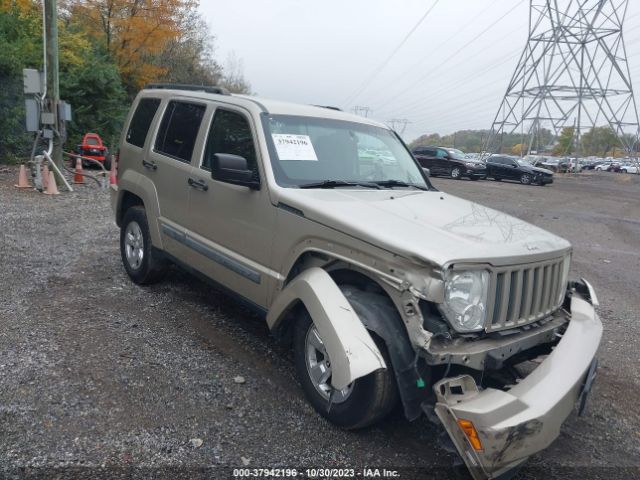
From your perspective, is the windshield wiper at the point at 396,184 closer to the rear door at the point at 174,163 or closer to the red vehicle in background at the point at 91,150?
the rear door at the point at 174,163

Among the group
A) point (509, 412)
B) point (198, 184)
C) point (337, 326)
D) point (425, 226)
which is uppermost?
point (425, 226)

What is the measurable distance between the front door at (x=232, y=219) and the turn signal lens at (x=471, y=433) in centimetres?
169

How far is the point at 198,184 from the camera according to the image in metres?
4.54

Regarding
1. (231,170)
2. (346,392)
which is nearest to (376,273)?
(346,392)

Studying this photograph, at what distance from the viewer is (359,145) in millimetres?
4586

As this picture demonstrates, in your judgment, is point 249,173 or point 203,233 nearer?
point 249,173

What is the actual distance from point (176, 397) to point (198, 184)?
1.78 m

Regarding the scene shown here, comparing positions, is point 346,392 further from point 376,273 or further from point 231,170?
point 231,170

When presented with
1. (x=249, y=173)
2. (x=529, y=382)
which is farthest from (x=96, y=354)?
(x=529, y=382)

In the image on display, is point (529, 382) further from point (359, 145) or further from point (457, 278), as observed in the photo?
point (359, 145)

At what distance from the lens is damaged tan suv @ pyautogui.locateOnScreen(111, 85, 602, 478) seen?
109 inches

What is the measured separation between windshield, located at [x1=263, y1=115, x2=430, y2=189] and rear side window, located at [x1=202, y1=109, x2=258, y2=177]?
178mm

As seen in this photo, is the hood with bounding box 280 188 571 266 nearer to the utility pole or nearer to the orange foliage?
the utility pole

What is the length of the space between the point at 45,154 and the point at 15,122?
21.3ft
